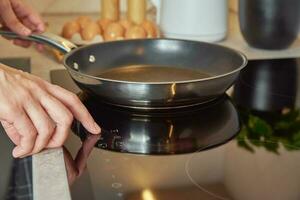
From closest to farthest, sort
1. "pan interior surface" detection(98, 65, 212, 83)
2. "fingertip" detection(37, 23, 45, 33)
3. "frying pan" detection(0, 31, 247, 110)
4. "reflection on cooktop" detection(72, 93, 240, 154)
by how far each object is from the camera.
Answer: "reflection on cooktop" detection(72, 93, 240, 154), "frying pan" detection(0, 31, 247, 110), "pan interior surface" detection(98, 65, 212, 83), "fingertip" detection(37, 23, 45, 33)

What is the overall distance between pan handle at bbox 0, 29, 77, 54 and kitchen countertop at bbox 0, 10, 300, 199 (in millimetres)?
60

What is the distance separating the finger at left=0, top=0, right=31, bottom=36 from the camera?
974 mm

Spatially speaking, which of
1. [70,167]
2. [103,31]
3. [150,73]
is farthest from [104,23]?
[70,167]

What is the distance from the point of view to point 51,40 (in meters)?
0.93

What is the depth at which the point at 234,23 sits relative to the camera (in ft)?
4.60

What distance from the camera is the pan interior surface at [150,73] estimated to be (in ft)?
2.90

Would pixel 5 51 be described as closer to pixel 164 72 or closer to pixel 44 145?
pixel 164 72

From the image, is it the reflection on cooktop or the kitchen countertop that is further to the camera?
the reflection on cooktop

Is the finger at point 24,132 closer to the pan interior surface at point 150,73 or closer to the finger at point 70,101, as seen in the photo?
the finger at point 70,101

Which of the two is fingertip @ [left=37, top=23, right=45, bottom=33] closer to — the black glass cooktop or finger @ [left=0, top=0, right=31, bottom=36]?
finger @ [left=0, top=0, right=31, bottom=36]

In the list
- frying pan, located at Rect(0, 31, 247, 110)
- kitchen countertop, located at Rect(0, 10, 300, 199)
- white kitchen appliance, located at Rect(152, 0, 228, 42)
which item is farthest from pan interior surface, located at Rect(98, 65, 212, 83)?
white kitchen appliance, located at Rect(152, 0, 228, 42)

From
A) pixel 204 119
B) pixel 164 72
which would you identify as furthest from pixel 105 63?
pixel 204 119

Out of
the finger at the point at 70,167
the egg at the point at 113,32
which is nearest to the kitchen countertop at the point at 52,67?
the finger at the point at 70,167

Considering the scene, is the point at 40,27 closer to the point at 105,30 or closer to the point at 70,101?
the point at 105,30
